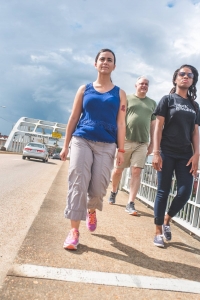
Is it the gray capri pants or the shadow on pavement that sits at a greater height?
the gray capri pants

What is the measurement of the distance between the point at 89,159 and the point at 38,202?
89.6 inches

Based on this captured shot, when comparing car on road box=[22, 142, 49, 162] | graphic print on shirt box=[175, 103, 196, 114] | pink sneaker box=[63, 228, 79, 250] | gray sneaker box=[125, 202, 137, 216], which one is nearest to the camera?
pink sneaker box=[63, 228, 79, 250]

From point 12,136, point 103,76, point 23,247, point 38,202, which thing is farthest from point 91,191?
point 12,136

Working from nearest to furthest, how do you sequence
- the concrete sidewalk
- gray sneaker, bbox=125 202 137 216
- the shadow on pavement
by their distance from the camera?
the concrete sidewalk
the shadow on pavement
gray sneaker, bbox=125 202 137 216

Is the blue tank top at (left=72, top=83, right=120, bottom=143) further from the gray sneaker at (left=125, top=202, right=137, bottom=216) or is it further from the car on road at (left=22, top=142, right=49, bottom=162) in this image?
the car on road at (left=22, top=142, right=49, bottom=162)

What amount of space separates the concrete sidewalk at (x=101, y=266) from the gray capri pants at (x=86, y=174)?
0.33 m

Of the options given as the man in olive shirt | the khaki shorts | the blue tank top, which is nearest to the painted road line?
the blue tank top

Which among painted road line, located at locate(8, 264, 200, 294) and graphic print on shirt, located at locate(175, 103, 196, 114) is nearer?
painted road line, located at locate(8, 264, 200, 294)

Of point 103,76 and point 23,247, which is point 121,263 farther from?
point 103,76

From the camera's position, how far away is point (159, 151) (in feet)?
9.96

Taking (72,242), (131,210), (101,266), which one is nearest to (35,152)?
(131,210)

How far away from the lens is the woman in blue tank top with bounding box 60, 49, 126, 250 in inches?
101

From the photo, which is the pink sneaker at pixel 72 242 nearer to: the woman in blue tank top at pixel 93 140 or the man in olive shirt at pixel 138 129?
the woman in blue tank top at pixel 93 140

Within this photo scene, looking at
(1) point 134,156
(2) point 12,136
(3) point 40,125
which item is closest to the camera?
(1) point 134,156
